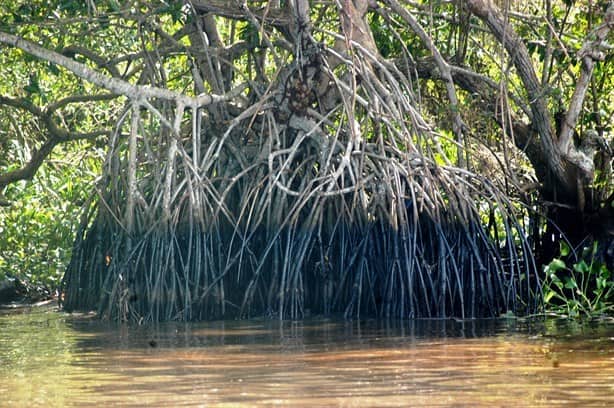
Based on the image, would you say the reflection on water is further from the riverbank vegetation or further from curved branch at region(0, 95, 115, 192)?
curved branch at region(0, 95, 115, 192)

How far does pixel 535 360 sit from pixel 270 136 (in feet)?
10.9

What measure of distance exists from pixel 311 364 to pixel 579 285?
373 cm

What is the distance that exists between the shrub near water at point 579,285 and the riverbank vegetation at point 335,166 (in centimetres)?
4

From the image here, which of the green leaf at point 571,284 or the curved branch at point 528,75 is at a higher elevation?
the curved branch at point 528,75

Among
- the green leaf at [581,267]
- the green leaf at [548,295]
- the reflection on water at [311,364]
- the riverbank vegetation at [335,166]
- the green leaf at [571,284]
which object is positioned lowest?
the reflection on water at [311,364]

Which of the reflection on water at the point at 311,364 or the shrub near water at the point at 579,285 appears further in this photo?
the shrub near water at the point at 579,285

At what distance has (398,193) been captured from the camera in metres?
8.63

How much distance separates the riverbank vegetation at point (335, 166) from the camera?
8750mm

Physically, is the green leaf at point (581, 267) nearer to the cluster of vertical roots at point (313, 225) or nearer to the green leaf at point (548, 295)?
the green leaf at point (548, 295)

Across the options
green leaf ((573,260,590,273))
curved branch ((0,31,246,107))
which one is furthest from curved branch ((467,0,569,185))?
curved branch ((0,31,246,107))

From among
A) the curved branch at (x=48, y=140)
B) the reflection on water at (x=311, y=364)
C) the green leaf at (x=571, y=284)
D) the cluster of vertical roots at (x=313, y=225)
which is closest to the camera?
the reflection on water at (x=311, y=364)

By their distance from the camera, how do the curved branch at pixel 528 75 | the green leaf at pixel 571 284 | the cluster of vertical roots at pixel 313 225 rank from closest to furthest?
the cluster of vertical roots at pixel 313 225 < the green leaf at pixel 571 284 < the curved branch at pixel 528 75

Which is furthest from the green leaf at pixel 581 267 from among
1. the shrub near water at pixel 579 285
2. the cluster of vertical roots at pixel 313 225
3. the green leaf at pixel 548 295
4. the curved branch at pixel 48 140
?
the curved branch at pixel 48 140

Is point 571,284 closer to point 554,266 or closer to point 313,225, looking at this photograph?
point 554,266
